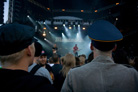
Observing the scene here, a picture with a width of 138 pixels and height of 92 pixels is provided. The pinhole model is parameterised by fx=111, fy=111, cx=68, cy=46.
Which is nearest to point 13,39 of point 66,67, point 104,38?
point 104,38

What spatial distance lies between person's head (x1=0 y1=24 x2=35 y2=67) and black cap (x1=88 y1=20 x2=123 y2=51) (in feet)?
2.47

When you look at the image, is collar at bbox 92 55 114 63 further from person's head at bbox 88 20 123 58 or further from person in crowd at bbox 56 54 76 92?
person in crowd at bbox 56 54 76 92

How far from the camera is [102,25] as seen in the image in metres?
1.42

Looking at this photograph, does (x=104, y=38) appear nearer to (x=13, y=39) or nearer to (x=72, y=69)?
(x=72, y=69)

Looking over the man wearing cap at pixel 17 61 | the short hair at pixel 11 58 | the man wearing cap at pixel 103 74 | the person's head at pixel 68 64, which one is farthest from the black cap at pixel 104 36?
the person's head at pixel 68 64

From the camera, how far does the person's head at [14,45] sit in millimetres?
974

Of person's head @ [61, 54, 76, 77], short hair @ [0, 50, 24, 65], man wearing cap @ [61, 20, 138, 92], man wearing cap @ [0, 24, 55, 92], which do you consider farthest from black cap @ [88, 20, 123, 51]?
person's head @ [61, 54, 76, 77]

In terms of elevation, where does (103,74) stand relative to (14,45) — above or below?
below

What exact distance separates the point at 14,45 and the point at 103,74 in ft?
3.12

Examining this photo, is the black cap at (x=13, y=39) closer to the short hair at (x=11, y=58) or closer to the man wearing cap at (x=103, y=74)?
the short hair at (x=11, y=58)

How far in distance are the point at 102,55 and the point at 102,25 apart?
386 mm

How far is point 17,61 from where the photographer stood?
1018mm

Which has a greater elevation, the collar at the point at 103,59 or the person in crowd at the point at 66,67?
the collar at the point at 103,59

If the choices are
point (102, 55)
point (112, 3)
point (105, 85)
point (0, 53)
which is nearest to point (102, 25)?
point (102, 55)
